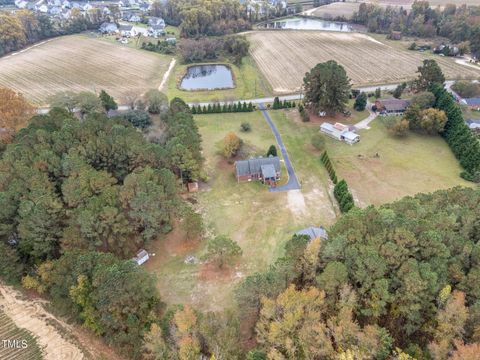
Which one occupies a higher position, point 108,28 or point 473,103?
point 108,28

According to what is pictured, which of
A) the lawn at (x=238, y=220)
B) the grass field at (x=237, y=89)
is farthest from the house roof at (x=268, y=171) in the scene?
the grass field at (x=237, y=89)

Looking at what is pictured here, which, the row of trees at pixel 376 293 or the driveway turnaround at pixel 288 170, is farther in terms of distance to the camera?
the driveway turnaround at pixel 288 170

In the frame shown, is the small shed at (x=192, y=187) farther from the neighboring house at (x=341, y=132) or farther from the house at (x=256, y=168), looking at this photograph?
the neighboring house at (x=341, y=132)

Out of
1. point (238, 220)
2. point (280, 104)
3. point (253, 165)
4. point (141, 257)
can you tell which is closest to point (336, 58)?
point (280, 104)

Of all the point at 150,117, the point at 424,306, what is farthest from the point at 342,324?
the point at 150,117

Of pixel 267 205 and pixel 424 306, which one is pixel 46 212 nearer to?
pixel 267 205

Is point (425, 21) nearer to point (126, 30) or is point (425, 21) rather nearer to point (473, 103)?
point (473, 103)
